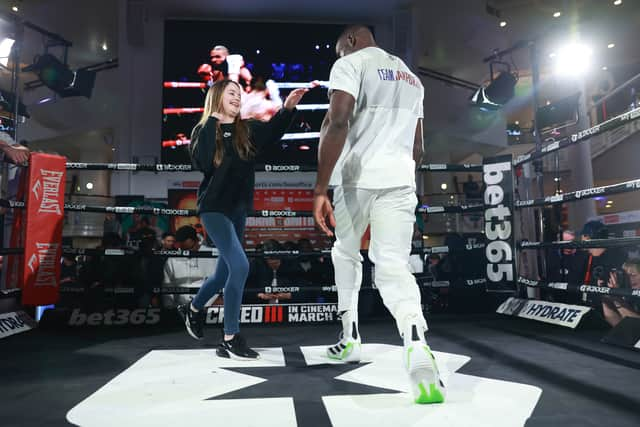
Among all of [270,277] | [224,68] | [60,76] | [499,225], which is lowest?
[270,277]

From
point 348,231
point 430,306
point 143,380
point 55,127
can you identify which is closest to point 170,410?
point 143,380

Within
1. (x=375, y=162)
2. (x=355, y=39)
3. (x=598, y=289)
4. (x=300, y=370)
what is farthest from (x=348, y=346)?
(x=598, y=289)

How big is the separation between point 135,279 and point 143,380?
1.70 meters

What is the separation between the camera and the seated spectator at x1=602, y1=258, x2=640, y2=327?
8.32ft

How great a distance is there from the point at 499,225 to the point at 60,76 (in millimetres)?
7053

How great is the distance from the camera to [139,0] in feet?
23.6

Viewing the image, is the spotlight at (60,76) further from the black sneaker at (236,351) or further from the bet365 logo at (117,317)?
the black sneaker at (236,351)

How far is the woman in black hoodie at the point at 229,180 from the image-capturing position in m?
1.96

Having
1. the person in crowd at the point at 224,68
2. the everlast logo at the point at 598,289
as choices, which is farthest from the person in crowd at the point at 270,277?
the person in crowd at the point at 224,68

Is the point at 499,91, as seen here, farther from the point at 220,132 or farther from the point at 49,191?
the point at 49,191

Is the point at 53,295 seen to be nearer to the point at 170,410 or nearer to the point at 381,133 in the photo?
the point at 170,410

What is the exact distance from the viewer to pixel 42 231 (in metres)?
2.79

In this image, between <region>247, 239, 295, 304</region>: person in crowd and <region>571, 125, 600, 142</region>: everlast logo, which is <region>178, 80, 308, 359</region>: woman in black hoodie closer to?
<region>247, 239, 295, 304</region>: person in crowd

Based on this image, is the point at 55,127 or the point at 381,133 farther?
the point at 55,127
